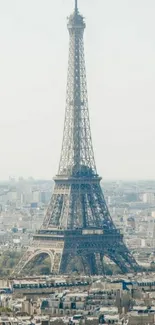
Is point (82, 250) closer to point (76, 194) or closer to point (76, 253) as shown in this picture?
point (76, 253)

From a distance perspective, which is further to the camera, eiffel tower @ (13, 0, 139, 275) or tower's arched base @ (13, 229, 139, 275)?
eiffel tower @ (13, 0, 139, 275)

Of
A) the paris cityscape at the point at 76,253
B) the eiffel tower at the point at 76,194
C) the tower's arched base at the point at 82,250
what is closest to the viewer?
the paris cityscape at the point at 76,253

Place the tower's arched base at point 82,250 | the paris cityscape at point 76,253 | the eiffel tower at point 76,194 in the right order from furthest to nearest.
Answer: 1. the eiffel tower at point 76,194
2. the tower's arched base at point 82,250
3. the paris cityscape at point 76,253

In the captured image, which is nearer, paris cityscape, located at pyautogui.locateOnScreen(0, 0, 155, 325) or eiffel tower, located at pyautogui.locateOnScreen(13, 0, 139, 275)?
paris cityscape, located at pyautogui.locateOnScreen(0, 0, 155, 325)

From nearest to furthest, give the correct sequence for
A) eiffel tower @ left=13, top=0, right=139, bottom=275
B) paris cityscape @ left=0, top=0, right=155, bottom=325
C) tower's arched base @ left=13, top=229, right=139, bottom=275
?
paris cityscape @ left=0, top=0, right=155, bottom=325 → tower's arched base @ left=13, top=229, right=139, bottom=275 → eiffel tower @ left=13, top=0, right=139, bottom=275

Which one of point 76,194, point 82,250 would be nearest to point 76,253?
point 82,250

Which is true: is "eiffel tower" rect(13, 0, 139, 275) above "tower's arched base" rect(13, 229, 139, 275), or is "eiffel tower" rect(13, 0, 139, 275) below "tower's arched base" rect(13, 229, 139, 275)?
above

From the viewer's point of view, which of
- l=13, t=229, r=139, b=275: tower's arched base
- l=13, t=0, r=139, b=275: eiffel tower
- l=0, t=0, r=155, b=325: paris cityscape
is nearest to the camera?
l=0, t=0, r=155, b=325: paris cityscape

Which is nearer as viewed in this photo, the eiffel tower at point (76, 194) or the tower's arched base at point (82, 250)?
the tower's arched base at point (82, 250)
